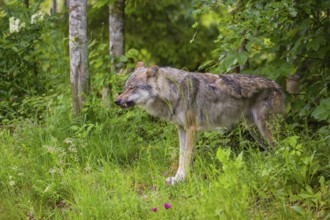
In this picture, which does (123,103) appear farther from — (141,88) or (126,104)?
(141,88)

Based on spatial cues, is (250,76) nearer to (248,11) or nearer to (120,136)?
(248,11)

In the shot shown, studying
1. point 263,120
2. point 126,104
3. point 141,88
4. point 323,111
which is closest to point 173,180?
point 126,104

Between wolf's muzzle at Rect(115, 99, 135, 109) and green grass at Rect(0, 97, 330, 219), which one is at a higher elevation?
wolf's muzzle at Rect(115, 99, 135, 109)

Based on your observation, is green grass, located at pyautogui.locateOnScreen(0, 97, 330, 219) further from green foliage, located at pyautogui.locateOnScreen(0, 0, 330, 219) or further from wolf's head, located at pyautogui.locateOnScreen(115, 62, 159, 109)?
wolf's head, located at pyautogui.locateOnScreen(115, 62, 159, 109)

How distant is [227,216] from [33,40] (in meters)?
5.66

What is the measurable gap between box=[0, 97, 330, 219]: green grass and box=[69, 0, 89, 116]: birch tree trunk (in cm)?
28

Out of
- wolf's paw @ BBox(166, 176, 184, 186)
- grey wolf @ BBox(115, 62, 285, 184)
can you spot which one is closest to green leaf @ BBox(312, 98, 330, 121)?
grey wolf @ BBox(115, 62, 285, 184)

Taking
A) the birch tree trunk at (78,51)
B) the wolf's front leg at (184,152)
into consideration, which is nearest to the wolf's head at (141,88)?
the wolf's front leg at (184,152)

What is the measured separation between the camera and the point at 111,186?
16.4 ft

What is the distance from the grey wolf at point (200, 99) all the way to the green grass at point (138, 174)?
13.5 inches

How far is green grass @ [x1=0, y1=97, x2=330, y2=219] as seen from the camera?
163 inches

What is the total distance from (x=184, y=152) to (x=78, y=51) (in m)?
2.48

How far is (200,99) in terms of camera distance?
621 cm

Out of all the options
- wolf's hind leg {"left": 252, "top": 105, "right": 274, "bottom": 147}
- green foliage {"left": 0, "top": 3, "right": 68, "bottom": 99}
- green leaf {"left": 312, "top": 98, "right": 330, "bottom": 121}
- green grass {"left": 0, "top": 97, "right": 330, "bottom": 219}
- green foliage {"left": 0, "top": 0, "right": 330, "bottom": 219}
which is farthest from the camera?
green foliage {"left": 0, "top": 3, "right": 68, "bottom": 99}
